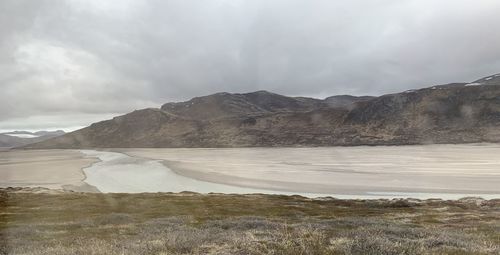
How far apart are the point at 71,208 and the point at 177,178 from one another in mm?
40084

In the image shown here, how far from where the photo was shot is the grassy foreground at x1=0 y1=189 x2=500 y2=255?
18.3 metres

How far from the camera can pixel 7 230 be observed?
27.8 m

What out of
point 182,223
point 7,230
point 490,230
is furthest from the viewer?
point 182,223

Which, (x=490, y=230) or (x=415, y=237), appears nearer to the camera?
(x=415, y=237)

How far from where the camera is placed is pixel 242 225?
27047 mm

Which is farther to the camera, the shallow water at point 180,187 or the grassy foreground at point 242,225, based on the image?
the shallow water at point 180,187

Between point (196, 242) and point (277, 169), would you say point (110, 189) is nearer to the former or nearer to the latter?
point (277, 169)

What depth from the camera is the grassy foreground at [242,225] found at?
18328 mm

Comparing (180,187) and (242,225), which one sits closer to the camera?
(242,225)

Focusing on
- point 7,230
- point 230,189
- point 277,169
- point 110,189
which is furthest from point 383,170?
point 7,230

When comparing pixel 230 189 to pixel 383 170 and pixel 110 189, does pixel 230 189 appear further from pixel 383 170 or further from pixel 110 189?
pixel 383 170

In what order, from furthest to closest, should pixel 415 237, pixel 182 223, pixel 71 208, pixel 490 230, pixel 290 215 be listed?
pixel 71 208
pixel 290 215
pixel 182 223
pixel 490 230
pixel 415 237

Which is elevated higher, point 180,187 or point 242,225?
point 242,225

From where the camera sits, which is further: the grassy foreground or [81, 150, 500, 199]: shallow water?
[81, 150, 500, 199]: shallow water
